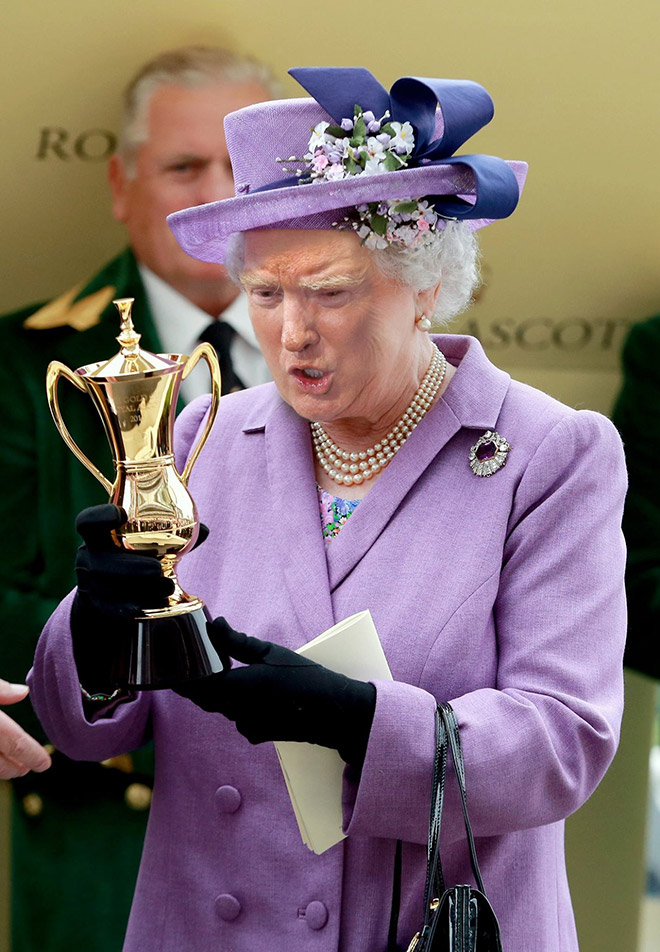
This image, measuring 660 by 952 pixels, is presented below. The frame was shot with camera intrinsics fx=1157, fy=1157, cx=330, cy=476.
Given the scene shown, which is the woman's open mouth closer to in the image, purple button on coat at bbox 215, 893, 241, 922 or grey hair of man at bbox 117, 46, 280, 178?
purple button on coat at bbox 215, 893, 241, 922

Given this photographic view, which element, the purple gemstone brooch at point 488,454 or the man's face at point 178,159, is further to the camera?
the man's face at point 178,159

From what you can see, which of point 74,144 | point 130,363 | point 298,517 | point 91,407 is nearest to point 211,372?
point 130,363

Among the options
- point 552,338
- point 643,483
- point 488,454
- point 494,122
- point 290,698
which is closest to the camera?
point 290,698

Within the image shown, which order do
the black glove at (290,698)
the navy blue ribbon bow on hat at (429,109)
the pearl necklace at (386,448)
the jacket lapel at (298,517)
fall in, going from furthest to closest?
the pearl necklace at (386,448), the jacket lapel at (298,517), the navy blue ribbon bow on hat at (429,109), the black glove at (290,698)

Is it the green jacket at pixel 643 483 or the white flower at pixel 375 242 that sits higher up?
the white flower at pixel 375 242

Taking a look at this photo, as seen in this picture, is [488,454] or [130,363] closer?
[130,363]

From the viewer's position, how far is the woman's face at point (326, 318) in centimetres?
150

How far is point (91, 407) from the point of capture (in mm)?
2771

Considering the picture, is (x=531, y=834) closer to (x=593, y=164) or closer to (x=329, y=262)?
(x=329, y=262)

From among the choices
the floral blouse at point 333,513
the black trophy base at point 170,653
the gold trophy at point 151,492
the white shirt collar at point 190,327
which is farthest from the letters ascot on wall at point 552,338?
the black trophy base at point 170,653

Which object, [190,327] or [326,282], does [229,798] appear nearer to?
[326,282]

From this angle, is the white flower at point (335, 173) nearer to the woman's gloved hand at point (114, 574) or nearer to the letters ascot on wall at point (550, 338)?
the woman's gloved hand at point (114, 574)

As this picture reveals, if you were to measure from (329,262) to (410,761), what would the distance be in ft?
2.08

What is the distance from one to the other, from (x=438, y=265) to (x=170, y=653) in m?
0.63
